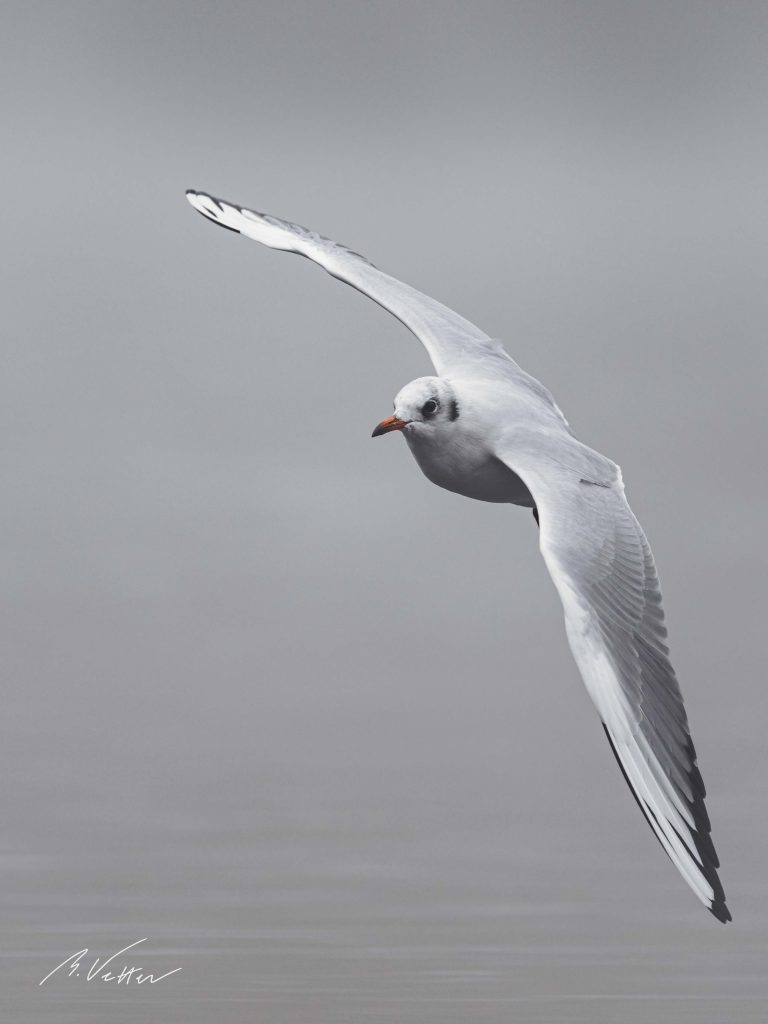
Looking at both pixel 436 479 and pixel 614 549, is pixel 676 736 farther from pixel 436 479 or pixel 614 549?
pixel 436 479

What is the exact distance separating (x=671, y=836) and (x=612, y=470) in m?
1.13

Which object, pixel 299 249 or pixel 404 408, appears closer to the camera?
pixel 404 408

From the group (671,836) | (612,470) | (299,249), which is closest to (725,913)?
(671,836)

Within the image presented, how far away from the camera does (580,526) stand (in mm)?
3568

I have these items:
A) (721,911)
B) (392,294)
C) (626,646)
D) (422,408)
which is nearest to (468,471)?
(422,408)

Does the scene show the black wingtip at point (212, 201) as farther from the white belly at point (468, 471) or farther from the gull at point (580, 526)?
the white belly at point (468, 471)

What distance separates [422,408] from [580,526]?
23.0 inches

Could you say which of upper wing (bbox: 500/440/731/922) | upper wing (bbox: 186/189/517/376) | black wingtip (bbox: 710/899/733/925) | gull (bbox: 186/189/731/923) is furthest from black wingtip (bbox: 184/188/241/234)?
black wingtip (bbox: 710/899/733/925)

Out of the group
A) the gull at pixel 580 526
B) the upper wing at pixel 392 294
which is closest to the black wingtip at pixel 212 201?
the upper wing at pixel 392 294

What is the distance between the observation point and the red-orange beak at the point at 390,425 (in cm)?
388

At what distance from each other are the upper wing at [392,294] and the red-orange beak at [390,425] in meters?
0.42

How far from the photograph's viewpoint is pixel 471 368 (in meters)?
4.33

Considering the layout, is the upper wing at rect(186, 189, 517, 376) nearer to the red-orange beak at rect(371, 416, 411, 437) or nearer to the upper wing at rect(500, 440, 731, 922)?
the red-orange beak at rect(371, 416, 411, 437)

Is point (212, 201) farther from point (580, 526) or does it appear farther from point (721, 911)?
point (721, 911)
